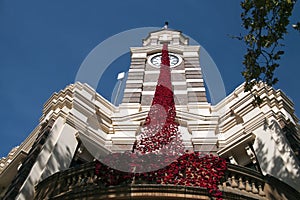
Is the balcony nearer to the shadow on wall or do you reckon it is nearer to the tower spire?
the shadow on wall

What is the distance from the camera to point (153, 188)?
8977 millimetres

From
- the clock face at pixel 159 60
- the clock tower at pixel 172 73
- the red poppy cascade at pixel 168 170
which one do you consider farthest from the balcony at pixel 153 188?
the clock face at pixel 159 60

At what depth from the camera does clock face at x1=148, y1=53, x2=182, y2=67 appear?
25.3 m

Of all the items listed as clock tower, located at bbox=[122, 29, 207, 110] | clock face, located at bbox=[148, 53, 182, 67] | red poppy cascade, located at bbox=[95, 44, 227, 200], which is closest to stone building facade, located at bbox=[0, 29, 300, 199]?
clock tower, located at bbox=[122, 29, 207, 110]

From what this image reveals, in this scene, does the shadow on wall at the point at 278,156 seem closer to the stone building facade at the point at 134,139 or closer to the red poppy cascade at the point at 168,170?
the stone building facade at the point at 134,139

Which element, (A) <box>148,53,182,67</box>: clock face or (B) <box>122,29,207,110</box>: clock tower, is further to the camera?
(A) <box>148,53,182,67</box>: clock face

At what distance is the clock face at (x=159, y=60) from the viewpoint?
2527 cm

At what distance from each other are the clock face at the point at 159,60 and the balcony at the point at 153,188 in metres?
15.4

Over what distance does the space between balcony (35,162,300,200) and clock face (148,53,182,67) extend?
604 inches

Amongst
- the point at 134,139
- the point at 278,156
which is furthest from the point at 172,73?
the point at 278,156

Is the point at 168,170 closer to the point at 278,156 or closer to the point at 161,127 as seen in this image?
the point at 278,156

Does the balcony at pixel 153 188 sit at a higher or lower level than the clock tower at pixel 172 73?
lower

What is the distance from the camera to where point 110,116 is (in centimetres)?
1733

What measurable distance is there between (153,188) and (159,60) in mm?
17352
